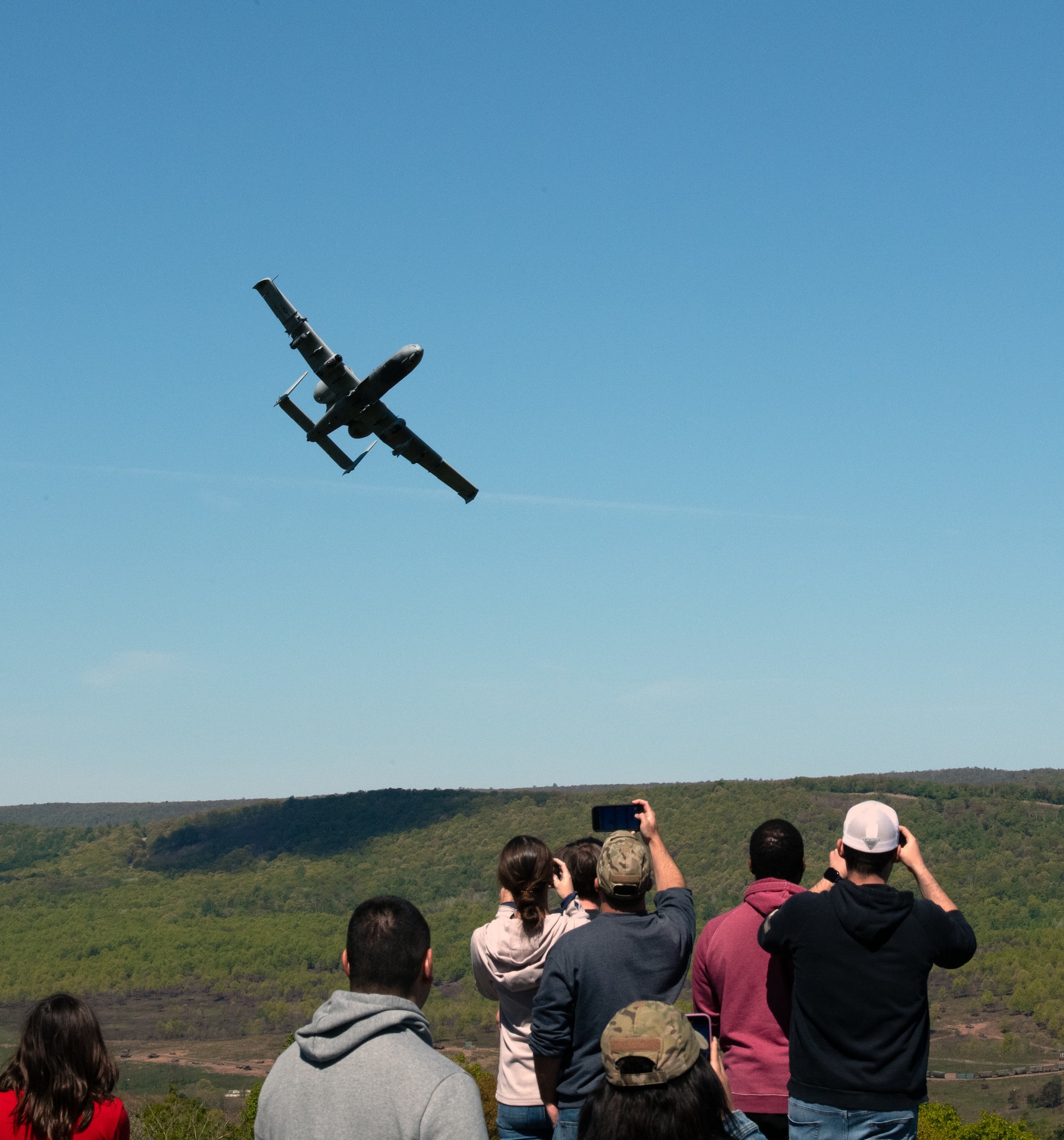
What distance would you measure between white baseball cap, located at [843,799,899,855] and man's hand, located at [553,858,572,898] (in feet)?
5.63

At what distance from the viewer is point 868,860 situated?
597cm

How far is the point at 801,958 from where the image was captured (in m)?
6.04

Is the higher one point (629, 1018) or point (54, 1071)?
point (629, 1018)

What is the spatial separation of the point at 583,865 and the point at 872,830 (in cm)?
183

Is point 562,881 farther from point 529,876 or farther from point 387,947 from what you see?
point 387,947

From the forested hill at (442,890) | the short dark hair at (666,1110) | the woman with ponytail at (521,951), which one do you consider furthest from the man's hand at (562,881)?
the forested hill at (442,890)

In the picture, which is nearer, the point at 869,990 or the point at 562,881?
the point at 869,990

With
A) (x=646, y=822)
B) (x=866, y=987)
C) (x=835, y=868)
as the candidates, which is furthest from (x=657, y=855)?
(x=866, y=987)

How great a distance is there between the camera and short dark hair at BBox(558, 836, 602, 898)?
699 cm

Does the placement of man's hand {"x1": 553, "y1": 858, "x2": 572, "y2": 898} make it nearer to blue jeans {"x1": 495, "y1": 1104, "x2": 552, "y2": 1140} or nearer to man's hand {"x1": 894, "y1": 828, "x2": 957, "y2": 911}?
blue jeans {"x1": 495, "y1": 1104, "x2": 552, "y2": 1140}

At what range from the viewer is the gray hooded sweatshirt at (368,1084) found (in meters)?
4.02

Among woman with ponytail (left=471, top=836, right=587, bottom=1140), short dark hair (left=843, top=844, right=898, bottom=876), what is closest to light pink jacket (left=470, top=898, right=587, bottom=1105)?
woman with ponytail (left=471, top=836, right=587, bottom=1140)

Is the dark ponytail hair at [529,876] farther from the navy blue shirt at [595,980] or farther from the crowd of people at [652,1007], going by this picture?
the navy blue shirt at [595,980]

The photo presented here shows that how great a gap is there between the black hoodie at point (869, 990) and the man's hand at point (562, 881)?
1.47 meters
